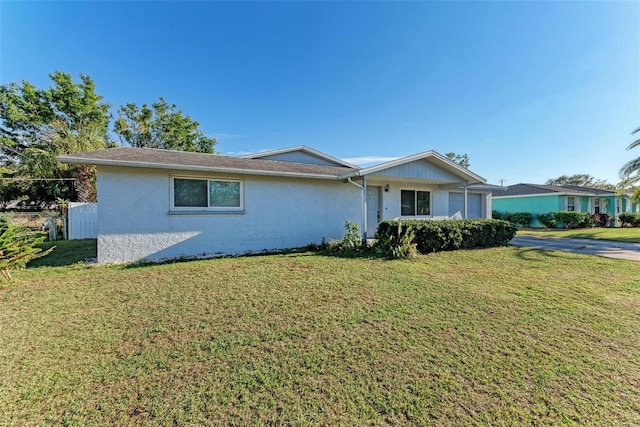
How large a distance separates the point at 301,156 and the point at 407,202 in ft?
19.4

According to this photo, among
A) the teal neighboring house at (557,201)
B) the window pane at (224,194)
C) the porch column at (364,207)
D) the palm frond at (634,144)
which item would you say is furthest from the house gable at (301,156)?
the teal neighboring house at (557,201)

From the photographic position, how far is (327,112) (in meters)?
17.3

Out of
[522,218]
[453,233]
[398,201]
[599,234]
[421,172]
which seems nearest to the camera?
[453,233]

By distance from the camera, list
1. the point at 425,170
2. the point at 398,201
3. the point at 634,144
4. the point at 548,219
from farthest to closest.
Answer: the point at 548,219, the point at 634,144, the point at 398,201, the point at 425,170

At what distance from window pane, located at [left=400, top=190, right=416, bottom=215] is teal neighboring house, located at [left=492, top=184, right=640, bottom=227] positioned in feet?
48.2

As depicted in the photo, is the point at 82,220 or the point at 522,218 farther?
the point at 522,218

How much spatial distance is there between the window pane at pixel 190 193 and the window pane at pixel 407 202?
29.6 feet

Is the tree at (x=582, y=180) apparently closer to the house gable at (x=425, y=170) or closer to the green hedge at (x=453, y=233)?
the house gable at (x=425, y=170)

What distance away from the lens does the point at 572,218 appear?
19875 millimetres

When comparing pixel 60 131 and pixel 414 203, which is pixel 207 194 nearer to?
pixel 414 203

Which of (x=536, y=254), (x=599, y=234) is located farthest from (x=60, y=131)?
(x=599, y=234)

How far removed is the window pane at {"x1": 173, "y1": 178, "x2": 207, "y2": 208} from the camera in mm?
8180

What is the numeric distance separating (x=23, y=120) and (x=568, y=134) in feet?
130

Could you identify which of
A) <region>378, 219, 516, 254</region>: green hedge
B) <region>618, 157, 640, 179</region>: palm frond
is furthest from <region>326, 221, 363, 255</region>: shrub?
<region>618, 157, 640, 179</region>: palm frond
